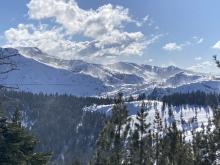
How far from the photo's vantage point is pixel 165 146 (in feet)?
167

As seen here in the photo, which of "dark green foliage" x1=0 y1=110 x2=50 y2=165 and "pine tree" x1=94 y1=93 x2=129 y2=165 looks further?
"pine tree" x1=94 y1=93 x2=129 y2=165

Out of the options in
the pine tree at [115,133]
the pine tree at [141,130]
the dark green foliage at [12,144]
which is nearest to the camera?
the dark green foliage at [12,144]

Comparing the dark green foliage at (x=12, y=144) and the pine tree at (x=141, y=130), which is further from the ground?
the dark green foliage at (x=12, y=144)

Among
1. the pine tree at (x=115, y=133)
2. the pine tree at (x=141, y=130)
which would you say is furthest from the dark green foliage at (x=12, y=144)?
the pine tree at (x=141, y=130)

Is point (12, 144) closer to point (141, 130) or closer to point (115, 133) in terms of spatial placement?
point (115, 133)

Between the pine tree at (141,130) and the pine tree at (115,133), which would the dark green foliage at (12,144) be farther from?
the pine tree at (141,130)

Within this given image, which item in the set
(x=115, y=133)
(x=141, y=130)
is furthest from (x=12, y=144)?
(x=141, y=130)

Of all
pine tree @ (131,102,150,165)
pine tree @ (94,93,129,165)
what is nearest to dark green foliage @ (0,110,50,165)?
pine tree @ (94,93,129,165)

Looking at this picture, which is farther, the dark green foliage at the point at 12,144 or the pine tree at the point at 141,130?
the pine tree at the point at 141,130

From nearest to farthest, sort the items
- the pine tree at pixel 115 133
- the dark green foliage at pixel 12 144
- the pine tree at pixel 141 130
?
the dark green foliage at pixel 12 144, the pine tree at pixel 115 133, the pine tree at pixel 141 130

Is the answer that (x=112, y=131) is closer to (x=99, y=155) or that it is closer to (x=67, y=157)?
(x=99, y=155)

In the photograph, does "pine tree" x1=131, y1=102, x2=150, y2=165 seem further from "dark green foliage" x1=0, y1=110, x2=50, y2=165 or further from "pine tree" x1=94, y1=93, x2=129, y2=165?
"dark green foliage" x1=0, y1=110, x2=50, y2=165

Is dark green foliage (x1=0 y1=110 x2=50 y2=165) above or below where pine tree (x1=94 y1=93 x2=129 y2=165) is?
above

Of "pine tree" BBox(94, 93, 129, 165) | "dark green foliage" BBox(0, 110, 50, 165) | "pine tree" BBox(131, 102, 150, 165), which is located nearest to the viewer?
"dark green foliage" BBox(0, 110, 50, 165)
